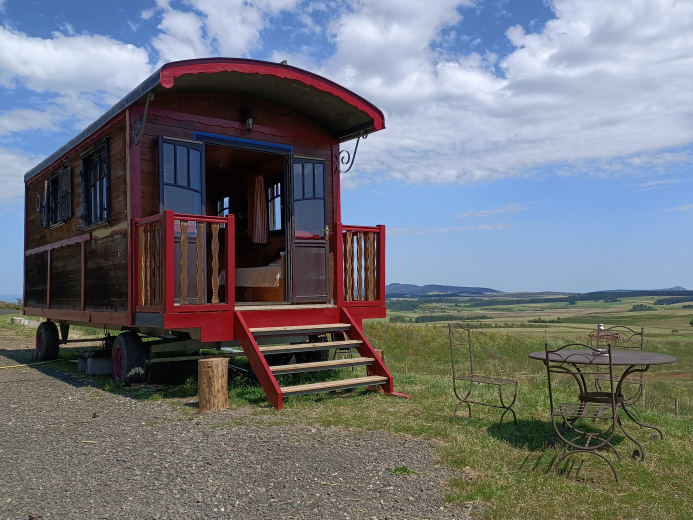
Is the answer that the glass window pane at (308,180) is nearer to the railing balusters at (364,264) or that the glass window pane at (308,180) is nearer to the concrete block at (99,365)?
the railing balusters at (364,264)

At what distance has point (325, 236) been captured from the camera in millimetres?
8703

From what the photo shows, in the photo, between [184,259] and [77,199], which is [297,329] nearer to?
[184,259]

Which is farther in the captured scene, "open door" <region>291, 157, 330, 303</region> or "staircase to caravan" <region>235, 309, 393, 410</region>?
"open door" <region>291, 157, 330, 303</region>

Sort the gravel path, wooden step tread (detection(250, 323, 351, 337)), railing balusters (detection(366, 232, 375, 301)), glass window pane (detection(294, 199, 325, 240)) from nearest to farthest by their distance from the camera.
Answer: the gravel path
wooden step tread (detection(250, 323, 351, 337))
railing balusters (detection(366, 232, 375, 301))
glass window pane (detection(294, 199, 325, 240))

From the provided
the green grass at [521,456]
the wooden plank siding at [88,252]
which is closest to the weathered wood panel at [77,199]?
the wooden plank siding at [88,252]

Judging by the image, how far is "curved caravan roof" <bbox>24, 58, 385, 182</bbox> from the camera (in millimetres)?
6945

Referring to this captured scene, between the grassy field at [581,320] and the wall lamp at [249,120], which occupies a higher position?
the wall lamp at [249,120]

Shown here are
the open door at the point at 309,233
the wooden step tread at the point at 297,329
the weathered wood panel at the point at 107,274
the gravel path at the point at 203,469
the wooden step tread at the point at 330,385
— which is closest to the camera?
the gravel path at the point at 203,469

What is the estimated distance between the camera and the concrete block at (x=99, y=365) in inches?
354

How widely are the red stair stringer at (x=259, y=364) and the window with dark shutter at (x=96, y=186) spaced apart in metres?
2.68

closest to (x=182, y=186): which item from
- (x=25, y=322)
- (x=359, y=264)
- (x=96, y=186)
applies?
(x=96, y=186)

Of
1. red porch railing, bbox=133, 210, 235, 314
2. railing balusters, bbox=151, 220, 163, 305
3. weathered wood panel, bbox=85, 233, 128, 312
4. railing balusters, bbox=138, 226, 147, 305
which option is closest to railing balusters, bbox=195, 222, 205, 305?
red porch railing, bbox=133, 210, 235, 314

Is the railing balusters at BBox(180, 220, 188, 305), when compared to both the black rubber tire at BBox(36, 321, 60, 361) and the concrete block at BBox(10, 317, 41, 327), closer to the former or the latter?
the black rubber tire at BBox(36, 321, 60, 361)

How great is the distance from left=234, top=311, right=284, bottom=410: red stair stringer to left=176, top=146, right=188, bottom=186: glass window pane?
75.2 inches
